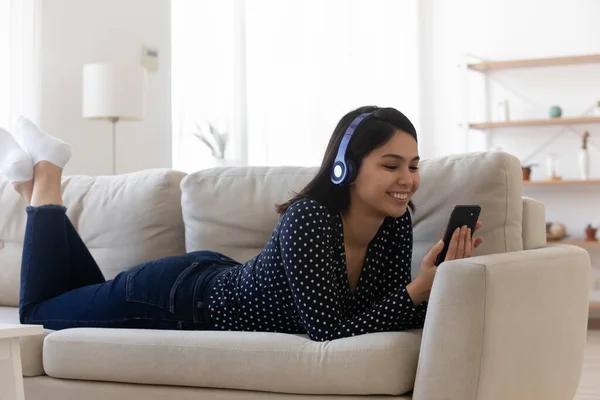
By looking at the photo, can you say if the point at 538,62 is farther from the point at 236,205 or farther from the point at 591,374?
the point at 236,205

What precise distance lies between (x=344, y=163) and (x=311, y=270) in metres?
0.27

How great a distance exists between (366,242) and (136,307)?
2.17 feet

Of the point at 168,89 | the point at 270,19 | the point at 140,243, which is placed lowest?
the point at 140,243

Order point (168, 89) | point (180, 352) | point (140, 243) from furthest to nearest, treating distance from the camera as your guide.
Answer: point (168, 89)
point (140, 243)
point (180, 352)

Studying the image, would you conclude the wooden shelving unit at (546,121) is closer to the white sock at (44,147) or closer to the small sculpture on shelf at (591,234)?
the small sculpture on shelf at (591,234)

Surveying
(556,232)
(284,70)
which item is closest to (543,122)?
(556,232)

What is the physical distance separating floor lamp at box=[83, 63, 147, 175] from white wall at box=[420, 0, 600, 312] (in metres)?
2.11

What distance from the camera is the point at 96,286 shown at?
2.37 meters

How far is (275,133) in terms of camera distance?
19.1 feet

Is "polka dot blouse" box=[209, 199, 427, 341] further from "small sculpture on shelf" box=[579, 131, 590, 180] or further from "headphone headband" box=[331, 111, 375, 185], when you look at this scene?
"small sculpture on shelf" box=[579, 131, 590, 180]

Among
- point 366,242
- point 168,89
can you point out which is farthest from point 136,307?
point 168,89

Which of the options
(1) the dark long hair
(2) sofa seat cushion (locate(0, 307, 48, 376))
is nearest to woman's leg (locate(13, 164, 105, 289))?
(2) sofa seat cushion (locate(0, 307, 48, 376))

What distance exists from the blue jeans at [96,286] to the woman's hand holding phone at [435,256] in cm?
58

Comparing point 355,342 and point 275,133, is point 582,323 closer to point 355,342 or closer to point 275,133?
point 355,342
